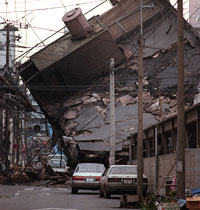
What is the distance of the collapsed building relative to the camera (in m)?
45.6

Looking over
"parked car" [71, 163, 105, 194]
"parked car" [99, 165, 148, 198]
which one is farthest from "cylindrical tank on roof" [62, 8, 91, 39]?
"parked car" [99, 165, 148, 198]

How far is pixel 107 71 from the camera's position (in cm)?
4856

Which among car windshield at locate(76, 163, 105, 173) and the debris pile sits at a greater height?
car windshield at locate(76, 163, 105, 173)

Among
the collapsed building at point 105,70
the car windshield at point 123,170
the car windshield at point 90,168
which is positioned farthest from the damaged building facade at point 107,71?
the car windshield at point 123,170

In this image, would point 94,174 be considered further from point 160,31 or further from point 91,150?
point 160,31

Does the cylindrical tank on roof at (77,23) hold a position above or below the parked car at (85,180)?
above

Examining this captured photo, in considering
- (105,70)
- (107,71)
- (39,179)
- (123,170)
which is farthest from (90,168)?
(105,70)

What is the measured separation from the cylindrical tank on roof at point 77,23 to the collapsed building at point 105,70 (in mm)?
79

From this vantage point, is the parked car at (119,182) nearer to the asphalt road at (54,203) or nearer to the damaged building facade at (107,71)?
the asphalt road at (54,203)

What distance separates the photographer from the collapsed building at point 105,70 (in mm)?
45562

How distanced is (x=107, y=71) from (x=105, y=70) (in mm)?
212

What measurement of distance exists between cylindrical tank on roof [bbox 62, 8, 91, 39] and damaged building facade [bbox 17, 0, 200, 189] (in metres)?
0.47

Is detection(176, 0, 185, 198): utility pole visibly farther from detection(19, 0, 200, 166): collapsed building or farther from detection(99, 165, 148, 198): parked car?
detection(19, 0, 200, 166): collapsed building

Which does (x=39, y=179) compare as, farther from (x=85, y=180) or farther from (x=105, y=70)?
(x=85, y=180)
